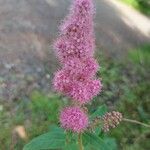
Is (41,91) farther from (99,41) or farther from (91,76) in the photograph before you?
(91,76)

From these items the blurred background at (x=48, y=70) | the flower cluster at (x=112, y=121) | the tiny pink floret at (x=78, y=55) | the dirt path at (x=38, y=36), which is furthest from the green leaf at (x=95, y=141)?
the dirt path at (x=38, y=36)

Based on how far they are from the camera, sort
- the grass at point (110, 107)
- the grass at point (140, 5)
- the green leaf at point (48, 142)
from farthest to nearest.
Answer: the grass at point (140, 5)
the grass at point (110, 107)
the green leaf at point (48, 142)

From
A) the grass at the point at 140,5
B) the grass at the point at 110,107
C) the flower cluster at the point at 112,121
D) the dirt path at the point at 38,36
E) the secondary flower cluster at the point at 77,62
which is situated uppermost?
the secondary flower cluster at the point at 77,62

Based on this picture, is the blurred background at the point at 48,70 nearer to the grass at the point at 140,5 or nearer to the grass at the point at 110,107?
the grass at the point at 110,107

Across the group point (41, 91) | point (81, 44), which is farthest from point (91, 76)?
point (41, 91)

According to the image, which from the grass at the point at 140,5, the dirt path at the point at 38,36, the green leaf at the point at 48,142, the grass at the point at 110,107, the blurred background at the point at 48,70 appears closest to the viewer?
the green leaf at the point at 48,142

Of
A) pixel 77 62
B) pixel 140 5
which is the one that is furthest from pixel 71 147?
pixel 140 5

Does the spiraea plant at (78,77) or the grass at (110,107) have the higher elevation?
the spiraea plant at (78,77)
